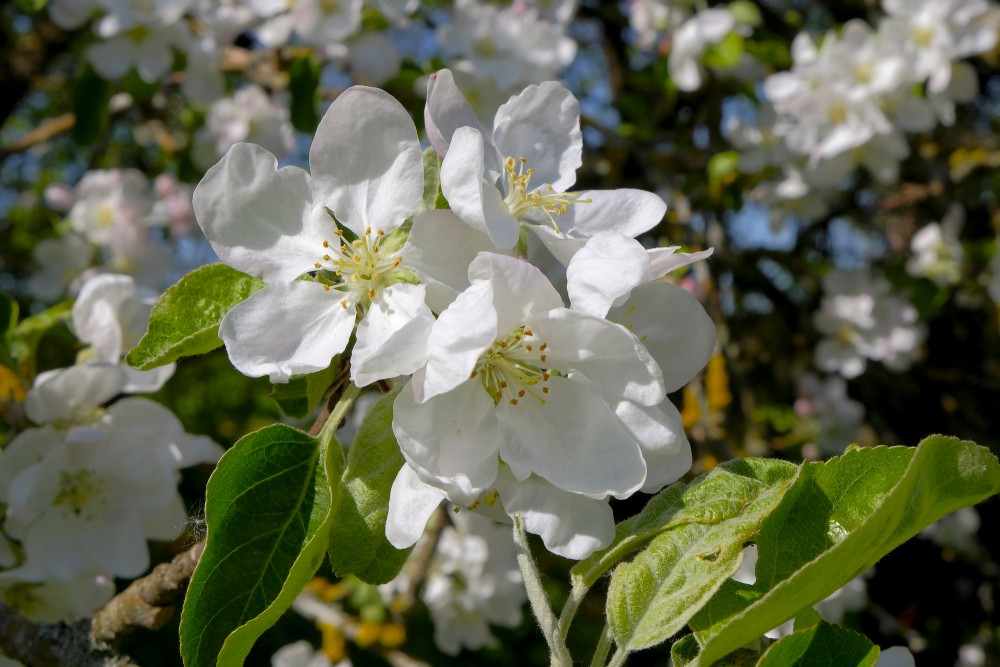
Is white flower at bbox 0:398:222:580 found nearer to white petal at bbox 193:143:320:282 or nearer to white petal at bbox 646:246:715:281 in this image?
white petal at bbox 193:143:320:282

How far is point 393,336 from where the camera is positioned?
0.71 meters

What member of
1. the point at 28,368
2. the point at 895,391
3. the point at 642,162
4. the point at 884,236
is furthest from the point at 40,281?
the point at 884,236

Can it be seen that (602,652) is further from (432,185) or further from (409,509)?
(432,185)

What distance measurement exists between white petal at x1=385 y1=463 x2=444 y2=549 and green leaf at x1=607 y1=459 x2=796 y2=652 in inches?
6.3

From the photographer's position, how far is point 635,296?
33.7 inches

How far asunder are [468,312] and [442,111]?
9.6 inches

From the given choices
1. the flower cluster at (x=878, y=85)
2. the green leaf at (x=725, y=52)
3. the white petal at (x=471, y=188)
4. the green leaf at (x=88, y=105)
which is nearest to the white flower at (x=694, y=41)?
the green leaf at (x=725, y=52)

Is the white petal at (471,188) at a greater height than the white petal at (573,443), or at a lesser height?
greater

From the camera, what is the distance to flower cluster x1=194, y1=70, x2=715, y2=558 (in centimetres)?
73

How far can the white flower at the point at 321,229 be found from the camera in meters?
0.81

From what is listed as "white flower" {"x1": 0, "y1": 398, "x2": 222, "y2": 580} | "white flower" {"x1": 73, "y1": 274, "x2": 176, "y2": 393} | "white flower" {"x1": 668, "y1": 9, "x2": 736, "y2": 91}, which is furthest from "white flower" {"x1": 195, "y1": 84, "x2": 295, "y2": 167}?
"white flower" {"x1": 0, "y1": 398, "x2": 222, "y2": 580}

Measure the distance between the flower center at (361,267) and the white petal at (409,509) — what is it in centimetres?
17

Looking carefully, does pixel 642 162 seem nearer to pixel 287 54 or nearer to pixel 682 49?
pixel 682 49

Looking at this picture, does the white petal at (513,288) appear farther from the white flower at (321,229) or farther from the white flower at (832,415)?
the white flower at (832,415)
